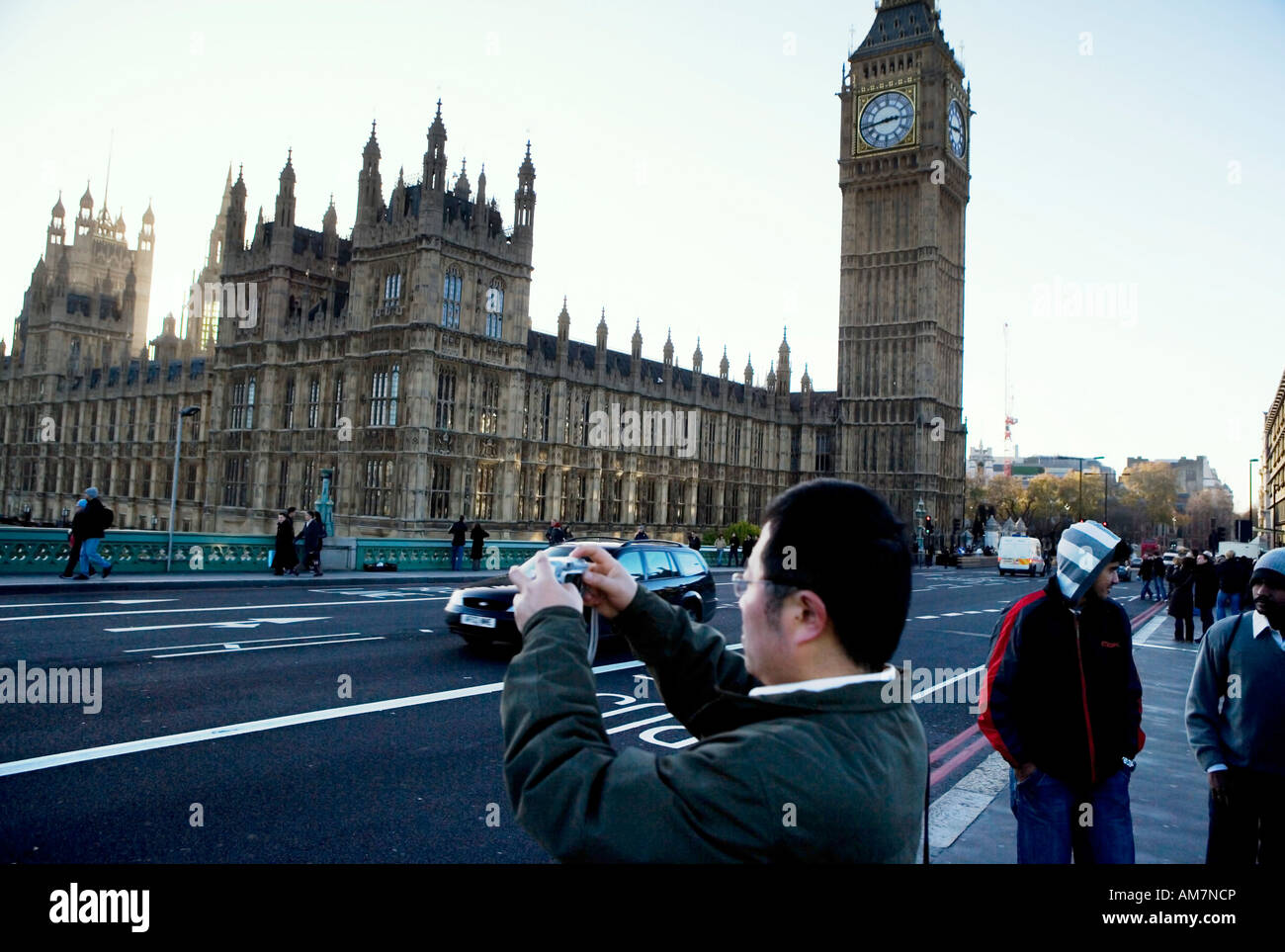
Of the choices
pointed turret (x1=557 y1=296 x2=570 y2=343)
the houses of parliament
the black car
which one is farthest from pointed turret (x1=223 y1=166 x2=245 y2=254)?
the black car

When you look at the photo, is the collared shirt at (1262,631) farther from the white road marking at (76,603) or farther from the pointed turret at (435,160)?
the pointed turret at (435,160)

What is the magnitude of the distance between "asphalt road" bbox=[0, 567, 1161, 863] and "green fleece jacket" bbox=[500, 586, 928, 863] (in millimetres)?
3352

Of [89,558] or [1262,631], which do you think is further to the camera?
[89,558]

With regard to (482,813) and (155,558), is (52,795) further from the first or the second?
(155,558)

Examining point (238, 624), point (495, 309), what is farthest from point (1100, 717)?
point (495, 309)

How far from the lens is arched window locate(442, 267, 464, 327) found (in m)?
36.3

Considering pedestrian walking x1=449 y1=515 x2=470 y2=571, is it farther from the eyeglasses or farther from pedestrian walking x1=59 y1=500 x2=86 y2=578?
the eyeglasses

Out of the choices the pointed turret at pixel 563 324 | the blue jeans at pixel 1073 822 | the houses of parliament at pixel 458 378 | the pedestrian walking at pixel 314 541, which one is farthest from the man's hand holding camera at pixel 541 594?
the pointed turret at pixel 563 324

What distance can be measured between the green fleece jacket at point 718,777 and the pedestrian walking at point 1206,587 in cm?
1674

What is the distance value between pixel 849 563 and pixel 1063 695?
2650mm

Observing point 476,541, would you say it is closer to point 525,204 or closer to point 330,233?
point 525,204

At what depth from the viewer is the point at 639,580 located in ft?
40.8

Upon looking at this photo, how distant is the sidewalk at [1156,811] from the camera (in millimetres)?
4855

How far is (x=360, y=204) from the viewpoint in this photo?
38312mm
